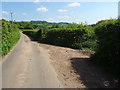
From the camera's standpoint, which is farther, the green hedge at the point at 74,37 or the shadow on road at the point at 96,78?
the green hedge at the point at 74,37

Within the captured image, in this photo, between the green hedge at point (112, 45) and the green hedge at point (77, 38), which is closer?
the green hedge at point (112, 45)

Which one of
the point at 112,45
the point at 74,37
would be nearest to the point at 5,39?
the point at 74,37

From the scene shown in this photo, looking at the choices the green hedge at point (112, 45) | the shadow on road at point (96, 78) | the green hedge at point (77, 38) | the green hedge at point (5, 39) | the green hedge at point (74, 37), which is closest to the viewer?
the shadow on road at point (96, 78)

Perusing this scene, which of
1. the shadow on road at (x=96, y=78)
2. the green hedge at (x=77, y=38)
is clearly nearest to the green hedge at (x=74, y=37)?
the green hedge at (x=77, y=38)

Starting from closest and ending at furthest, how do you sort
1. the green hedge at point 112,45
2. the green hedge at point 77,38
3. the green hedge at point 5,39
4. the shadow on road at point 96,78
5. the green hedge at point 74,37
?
the shadow on road at point 96,78, the green hedge at point 112,45, the green hedge at point 5,39, the green hedge at point 77,38, the green hedge at point 74,37

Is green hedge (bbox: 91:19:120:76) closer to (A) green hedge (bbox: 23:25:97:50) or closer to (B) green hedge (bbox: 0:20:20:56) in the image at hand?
(B) green hedge (bbox: 0:20:20:56)

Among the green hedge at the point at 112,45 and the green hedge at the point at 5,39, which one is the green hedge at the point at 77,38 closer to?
the green hedge at the point at 5,39

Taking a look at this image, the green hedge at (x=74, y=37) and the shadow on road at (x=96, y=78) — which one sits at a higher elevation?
the green hedge at (x=74, y=37)

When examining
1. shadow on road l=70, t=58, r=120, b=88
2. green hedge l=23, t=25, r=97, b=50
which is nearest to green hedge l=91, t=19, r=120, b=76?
shadow on road l=70, t=58, r=120, b=88

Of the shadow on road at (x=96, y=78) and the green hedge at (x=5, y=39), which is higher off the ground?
the green hedge at (x=5, y=39)

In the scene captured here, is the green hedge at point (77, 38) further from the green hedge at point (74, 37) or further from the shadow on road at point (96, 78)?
the shadow on road at point (96, 78)

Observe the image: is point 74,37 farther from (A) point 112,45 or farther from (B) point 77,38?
(A) point 112,45

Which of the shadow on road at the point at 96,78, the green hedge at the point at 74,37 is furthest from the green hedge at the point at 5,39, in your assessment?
the green hedge at the point at 74,37

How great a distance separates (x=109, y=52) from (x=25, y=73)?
4.05 m
